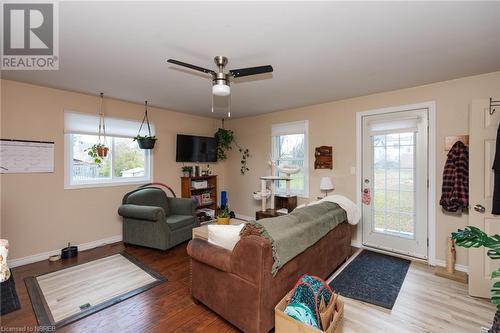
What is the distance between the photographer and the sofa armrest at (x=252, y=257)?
162cm

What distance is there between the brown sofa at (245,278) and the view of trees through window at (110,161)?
265 centimetres

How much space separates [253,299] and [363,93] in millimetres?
3251

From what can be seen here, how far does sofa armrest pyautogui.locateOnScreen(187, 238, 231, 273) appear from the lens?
1.82 metres

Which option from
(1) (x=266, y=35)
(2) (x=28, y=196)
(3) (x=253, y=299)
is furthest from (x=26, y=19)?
(3) (x=253, y=299)

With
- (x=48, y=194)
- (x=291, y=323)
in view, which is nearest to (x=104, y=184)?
(x=48, y=194)

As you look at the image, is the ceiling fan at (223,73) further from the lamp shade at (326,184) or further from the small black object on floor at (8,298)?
the small black object on floor at (8,298)

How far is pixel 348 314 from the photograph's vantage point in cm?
209

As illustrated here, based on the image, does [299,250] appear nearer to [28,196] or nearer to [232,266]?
[232,266]

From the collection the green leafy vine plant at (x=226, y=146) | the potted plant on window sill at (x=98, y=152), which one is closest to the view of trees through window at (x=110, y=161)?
the potted plant on window sill at (x=98, y=152)

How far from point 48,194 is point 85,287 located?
1.62 m

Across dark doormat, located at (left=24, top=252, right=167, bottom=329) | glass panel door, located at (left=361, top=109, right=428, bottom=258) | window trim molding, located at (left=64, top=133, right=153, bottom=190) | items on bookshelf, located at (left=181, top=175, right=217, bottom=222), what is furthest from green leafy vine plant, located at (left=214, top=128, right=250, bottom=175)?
dark doormat, located at (left=24, top=252, right=167, bottom=329)

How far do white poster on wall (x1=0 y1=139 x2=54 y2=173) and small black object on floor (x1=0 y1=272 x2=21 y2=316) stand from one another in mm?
1400

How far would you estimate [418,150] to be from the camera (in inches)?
125

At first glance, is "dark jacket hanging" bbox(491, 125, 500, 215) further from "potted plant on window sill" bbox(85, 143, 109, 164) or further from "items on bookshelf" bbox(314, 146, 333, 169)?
"potted plant on window sill" bbox(85, 143, 109, 164)
